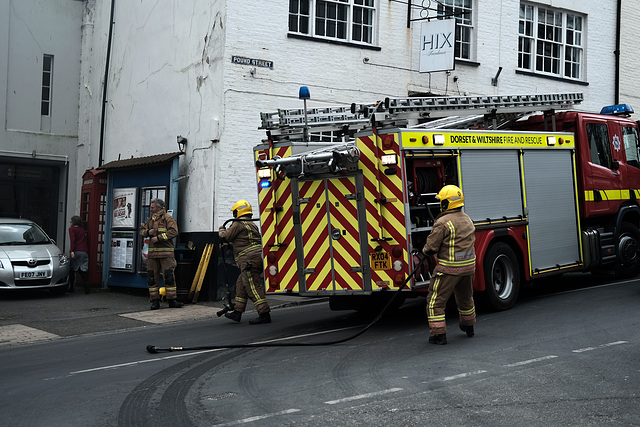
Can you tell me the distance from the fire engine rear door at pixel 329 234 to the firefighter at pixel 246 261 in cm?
116

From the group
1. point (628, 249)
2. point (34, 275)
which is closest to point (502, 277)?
point (628, 249)

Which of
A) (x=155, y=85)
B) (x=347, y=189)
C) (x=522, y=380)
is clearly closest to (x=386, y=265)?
(x=347, y=189)

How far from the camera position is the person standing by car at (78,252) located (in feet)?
57.2

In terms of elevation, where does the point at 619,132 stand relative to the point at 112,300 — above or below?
above

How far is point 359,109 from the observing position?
10.4m

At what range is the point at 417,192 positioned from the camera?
10000 millimetres

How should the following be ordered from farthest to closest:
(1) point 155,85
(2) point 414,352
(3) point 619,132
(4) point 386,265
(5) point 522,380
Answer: (1) point 155,85 < (3) point 619,132 < (4) point 386,265 < (2) point 414,352 < (5) point 522,380

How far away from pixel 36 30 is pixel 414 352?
16276 millimetres

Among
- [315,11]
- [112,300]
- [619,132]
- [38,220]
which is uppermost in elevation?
[315,11]

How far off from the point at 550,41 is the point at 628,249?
929 cm

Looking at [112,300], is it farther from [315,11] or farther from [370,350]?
[370,350]

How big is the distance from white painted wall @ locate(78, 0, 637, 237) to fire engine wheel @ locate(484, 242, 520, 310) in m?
6.00

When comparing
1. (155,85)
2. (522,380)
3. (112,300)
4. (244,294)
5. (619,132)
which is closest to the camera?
(522,380)

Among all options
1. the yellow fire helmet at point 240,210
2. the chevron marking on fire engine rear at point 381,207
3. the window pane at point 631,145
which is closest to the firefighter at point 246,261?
the yellow fire helmet at point 240,210
